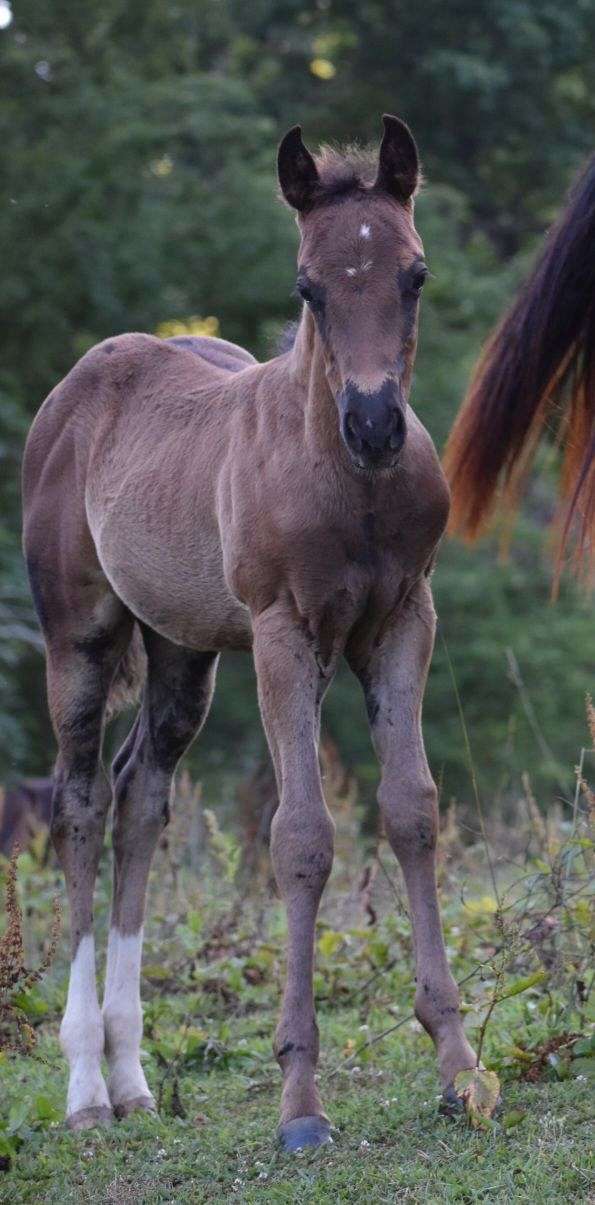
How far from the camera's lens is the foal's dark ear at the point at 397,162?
14.1 feet

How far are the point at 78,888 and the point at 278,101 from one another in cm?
2187

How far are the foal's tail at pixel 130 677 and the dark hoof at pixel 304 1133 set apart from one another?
80.8 inches

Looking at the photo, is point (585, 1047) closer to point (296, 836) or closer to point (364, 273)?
point (296, 836)

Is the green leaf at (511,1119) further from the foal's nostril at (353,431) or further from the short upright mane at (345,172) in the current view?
the short upright mane at (345,172)

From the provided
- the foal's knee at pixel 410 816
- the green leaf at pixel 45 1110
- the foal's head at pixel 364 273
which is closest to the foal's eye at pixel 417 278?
the foal's head at pixel 364 273

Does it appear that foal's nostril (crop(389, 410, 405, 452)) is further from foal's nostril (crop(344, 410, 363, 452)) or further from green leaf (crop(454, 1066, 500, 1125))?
green leaf (crop(454, 1066, 500, 1125))

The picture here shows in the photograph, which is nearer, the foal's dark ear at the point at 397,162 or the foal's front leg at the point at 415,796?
the foal's front leg at the point at 415,796

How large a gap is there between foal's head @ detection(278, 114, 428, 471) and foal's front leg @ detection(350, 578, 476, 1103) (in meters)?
0.68

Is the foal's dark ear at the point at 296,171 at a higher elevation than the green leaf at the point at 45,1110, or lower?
higher

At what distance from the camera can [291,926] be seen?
4164 mm

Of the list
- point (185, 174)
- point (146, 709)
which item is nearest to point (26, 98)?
point (185, 174)

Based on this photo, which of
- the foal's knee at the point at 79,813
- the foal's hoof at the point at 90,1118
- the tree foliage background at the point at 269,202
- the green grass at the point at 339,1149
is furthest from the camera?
the tree foliage background at the point at 269,202

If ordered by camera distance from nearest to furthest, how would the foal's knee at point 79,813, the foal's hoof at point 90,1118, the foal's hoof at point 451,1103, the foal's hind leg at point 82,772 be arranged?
the foal's hoof at point 451,1103 < the foal's hoof at point 90,1118 < the foal's hind leg at point 82,772 < the foal's knee at point 79,813

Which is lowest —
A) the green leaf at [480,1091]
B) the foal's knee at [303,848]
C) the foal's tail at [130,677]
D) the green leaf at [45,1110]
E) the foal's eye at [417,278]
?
the green leaf at [45,1110]
